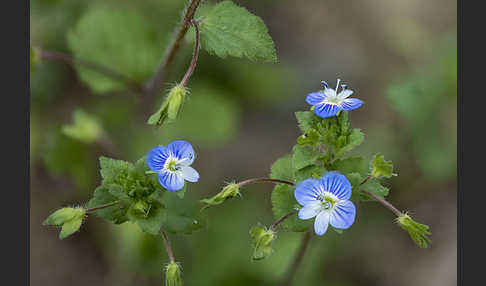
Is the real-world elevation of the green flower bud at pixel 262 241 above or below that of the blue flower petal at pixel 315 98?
below

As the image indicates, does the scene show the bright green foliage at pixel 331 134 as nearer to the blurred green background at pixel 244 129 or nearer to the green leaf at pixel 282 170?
the green leaf at pixel 282 170

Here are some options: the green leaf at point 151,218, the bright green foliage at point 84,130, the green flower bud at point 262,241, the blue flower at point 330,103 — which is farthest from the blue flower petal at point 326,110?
the bright green foliage at point 84,130

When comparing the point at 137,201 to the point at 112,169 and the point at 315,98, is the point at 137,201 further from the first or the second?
the point at 315,98

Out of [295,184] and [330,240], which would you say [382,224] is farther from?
[295,184]

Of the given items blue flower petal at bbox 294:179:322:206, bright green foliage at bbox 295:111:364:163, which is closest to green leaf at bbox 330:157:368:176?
bright green foliage at bbox 295:111:364:163

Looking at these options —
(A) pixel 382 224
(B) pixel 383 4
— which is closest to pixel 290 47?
(B) pixel 383 4

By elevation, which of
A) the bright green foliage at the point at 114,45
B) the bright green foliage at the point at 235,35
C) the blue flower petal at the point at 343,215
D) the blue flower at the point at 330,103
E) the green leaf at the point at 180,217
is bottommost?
the green leaf at the point at 180,217

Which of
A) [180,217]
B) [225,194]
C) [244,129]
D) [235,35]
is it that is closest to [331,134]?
[225,194]
